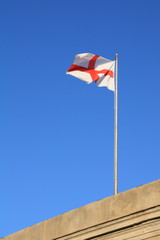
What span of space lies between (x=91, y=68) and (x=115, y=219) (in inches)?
291

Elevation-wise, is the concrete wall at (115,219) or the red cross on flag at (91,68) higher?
the red cross on flag at (91,68)

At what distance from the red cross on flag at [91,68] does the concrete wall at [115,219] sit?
6.29m

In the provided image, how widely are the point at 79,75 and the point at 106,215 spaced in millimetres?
7029

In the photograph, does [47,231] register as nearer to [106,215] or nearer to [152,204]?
[106,215]

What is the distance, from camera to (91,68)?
17.5 m

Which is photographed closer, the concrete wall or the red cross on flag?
the concrete wall

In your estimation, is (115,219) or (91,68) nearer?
(115,219)

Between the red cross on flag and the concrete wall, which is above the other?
the red cross on flag

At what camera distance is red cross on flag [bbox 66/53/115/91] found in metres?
17.4

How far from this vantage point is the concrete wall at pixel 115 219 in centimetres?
1084

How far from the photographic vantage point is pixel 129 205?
1123cm

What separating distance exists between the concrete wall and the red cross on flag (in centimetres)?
629

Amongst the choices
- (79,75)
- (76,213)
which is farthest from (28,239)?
(79,75)

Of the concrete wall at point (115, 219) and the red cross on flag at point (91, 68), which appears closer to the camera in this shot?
the concrete wall at point (115, 219)
